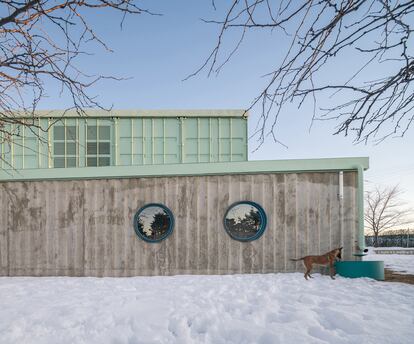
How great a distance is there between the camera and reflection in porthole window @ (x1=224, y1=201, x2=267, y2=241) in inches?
300

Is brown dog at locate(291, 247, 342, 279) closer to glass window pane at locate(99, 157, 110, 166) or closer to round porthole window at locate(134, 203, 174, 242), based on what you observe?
round porthole window at locate(134, 203, 174, 242)

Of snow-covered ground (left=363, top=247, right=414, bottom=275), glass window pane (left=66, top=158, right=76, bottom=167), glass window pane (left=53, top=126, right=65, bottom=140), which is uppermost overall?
glass window pane (left=53, top=126, right=65, bottom=140)

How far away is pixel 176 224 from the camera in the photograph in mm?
7789

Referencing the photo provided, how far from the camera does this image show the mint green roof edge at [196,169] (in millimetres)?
7434

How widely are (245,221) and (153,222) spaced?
7.81 feet

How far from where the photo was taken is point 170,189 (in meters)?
7.86

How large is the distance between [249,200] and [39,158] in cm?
1516

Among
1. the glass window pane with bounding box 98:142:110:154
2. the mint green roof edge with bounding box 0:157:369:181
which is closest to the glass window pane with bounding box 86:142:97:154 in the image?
the glass window pane with bounding box 98:142:110:154

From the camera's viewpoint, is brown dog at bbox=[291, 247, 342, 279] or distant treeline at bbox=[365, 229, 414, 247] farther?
distant treeline at bbox=[365, 229, 414, 247]

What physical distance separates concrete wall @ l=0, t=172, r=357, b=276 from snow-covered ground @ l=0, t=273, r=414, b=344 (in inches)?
34.5

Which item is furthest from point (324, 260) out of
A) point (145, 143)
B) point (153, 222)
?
point (145, 143)

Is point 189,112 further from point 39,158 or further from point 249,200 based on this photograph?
point 249,200

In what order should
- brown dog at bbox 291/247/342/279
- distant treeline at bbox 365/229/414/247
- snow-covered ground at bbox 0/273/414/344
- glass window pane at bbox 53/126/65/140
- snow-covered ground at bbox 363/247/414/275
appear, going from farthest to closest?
distant treeline at bbox 365/229/414/247
glass window pane at bbox 53/126/65/140
snow-covered ground at bbox 363/247/414/275
brown dog at bbox 291/247/342/279
snow-covered ground at bbox 0/273/414/344

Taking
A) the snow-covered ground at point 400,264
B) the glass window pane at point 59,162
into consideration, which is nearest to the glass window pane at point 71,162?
the glass window pane at point 59,162
